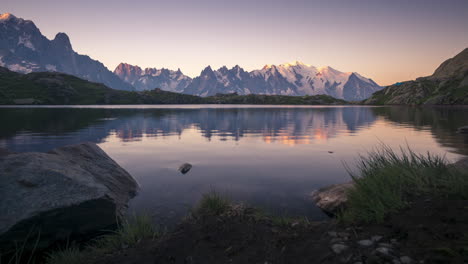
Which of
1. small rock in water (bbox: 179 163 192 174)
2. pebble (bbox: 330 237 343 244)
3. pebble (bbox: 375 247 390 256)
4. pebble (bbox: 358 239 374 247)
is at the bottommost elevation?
small rock in water (bbox: 179 163 192 174)

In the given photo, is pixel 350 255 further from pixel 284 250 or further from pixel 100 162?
pixel 100 162

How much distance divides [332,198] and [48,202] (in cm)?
1115

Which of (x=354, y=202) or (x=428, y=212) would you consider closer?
(x=428, y=212)

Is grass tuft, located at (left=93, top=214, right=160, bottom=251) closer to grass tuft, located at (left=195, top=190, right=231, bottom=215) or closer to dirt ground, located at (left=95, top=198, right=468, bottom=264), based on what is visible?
dirt ground, located at (left=95, top=198, right=468, bottom=264)

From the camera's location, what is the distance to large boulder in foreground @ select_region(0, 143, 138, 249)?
7.91 metres

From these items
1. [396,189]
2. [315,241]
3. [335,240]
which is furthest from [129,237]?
[396,189]

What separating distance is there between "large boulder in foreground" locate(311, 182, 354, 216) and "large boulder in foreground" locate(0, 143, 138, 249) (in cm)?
908

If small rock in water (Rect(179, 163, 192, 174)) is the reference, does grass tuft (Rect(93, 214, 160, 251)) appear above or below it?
above

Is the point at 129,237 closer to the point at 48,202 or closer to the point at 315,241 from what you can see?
the point at 48,202

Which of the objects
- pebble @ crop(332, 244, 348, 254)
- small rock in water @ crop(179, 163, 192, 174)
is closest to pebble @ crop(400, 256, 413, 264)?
pebble @ crop(332, 244, 348, 254)

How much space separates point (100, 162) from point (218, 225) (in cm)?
978

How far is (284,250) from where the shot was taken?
6219 mm

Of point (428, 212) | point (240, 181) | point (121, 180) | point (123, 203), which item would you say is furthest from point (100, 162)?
point (428, 212)

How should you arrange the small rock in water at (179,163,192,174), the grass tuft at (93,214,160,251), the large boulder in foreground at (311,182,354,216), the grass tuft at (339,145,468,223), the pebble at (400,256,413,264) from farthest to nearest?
the small rock in water at (179,163,192,174) → the large boulder in foreground at (311,182,354,216) → the grass tuft at (93,214,160,251) → the grass tuft at (339,145,468,223) → the pebble at (400,256,413,264)
